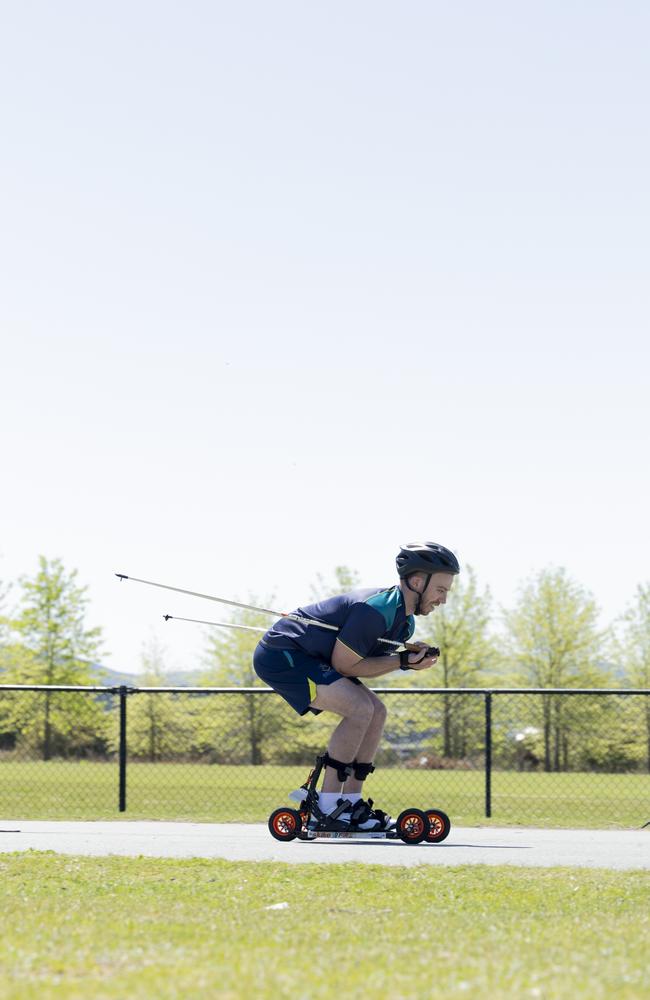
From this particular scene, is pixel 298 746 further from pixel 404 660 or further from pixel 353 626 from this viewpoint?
pixel 353 626

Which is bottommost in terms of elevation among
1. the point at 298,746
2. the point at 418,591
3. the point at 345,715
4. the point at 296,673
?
the point at 298,746

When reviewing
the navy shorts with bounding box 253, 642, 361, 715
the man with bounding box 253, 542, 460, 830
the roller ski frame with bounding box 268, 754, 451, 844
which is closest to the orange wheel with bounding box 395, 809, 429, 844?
the roller ski frame with bounding box 268, 754, 451, 844

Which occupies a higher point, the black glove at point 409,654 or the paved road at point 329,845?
the black glove at point 409,654

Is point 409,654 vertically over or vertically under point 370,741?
over

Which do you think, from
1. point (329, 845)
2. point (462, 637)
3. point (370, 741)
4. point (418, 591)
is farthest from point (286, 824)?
point (462, 637)

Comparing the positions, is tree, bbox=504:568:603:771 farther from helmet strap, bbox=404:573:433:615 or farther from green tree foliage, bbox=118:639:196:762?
helmet strap, bbox=404:573:433:615

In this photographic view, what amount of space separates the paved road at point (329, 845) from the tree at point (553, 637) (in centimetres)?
3279

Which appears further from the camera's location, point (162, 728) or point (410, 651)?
point (162, 728)

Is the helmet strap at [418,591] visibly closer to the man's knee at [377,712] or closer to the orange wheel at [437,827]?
the man's knee at [377,712]

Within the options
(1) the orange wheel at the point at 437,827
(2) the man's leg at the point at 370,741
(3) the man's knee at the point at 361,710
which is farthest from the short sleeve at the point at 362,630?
(1) the orange wheel at the point at 437,827

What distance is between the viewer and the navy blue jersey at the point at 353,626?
730cm

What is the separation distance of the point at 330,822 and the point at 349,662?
3.26 feet

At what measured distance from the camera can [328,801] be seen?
7.55m

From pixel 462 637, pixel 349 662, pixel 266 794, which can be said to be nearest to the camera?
pixel 349 662
